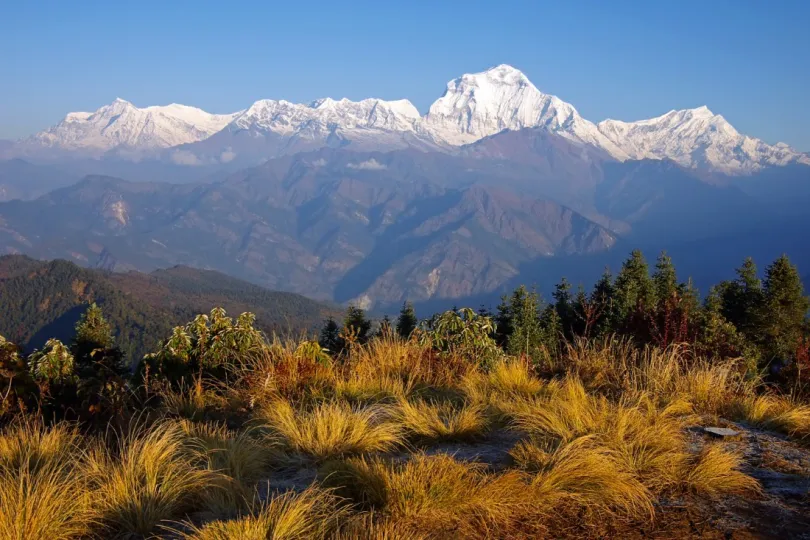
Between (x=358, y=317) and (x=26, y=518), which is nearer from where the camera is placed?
(x=26, y=518)

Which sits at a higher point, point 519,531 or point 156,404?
point 519,531

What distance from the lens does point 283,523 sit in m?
3.57

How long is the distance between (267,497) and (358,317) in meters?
22.7

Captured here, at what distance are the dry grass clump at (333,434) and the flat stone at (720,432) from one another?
340cm

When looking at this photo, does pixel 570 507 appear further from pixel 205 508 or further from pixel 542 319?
pixel 542 319

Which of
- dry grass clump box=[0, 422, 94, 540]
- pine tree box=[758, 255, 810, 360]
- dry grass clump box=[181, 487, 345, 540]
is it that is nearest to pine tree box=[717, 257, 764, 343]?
pine tree box=[758, 255, 810, 360]

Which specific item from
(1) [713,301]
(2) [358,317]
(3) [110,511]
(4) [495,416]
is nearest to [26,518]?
(3) [110,511]

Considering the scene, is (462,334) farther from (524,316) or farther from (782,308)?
(782,308)

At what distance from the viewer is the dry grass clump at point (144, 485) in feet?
13.1

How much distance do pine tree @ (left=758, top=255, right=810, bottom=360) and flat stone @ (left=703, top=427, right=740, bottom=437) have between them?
113 feet

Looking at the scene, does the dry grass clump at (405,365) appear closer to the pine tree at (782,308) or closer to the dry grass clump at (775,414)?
the dry grass clump at (775,414)

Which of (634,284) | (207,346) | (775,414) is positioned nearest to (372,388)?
(207,346)

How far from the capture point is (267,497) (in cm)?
417

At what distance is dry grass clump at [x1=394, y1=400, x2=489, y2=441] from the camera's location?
5.84m
